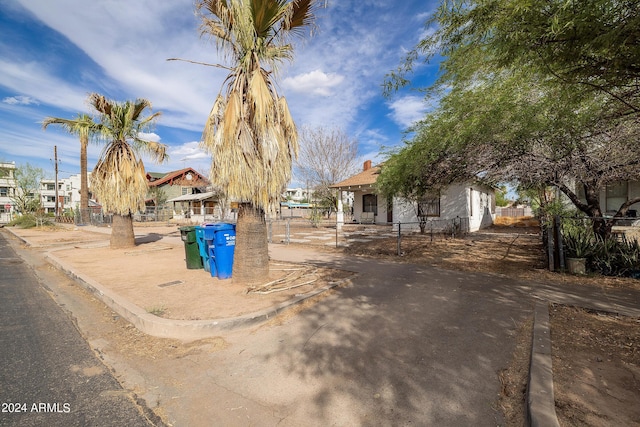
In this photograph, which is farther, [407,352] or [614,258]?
[614,258]

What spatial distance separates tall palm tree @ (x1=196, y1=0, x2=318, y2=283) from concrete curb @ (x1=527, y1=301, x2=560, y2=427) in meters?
4.66

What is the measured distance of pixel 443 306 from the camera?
4953 millimetres

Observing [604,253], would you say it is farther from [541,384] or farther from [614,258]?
[541,384]

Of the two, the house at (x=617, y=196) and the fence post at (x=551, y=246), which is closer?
the fence post at (x=551, y=246)

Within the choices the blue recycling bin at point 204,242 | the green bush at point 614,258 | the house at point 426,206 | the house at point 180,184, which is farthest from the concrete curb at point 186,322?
the house at point 180,184

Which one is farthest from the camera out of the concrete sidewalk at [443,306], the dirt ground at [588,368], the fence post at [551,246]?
the fence post at [551,246]

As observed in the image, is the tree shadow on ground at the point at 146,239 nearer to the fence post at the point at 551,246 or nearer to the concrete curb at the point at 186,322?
the concrete curb at the point at 186,322

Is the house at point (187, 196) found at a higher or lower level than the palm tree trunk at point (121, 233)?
higher

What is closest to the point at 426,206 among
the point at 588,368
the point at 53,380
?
the point at 588,368

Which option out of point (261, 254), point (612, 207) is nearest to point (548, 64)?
point (261, 254)

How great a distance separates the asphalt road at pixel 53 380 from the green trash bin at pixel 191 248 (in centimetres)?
300

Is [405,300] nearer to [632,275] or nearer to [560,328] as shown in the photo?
[560,328]

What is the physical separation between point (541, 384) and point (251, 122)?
5.68 m

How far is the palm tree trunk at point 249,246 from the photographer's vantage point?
6.00m
